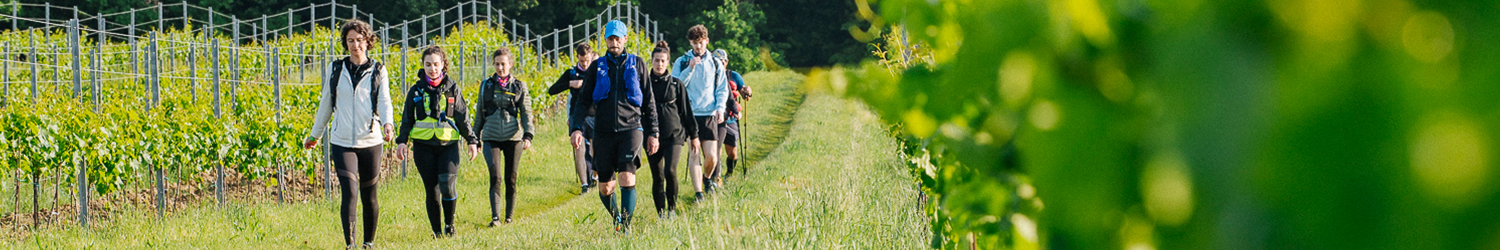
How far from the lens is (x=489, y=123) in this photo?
7.57 metres

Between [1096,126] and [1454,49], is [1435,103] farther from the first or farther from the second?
[1096,126]

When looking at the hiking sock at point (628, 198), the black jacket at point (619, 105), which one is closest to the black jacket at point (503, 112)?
the black jacket at point (619, 105)

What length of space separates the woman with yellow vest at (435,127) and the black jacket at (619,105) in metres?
0.73

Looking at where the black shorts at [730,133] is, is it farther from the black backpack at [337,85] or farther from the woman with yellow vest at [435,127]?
the black backpack at [337,85]

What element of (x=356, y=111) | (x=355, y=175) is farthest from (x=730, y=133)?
(x=356, y=111)

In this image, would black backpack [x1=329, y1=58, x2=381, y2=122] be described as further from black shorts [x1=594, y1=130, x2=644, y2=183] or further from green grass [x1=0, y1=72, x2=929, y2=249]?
black shorts [x1=594, y1=130, x2=644, y2=183]

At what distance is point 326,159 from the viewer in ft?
30.4

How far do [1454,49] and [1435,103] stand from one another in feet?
0.10

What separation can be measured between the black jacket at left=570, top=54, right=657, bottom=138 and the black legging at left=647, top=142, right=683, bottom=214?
0.20 meters

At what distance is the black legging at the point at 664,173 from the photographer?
6645 millimetres

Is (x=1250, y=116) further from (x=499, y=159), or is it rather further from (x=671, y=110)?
(x=499, y=159)

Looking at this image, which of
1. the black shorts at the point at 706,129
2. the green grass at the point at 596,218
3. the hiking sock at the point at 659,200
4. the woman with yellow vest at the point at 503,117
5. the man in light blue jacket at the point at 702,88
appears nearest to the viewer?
the green grass at the point at 596,218

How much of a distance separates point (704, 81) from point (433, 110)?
6.76 feet

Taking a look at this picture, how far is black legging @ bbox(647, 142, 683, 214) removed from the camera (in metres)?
6.64
